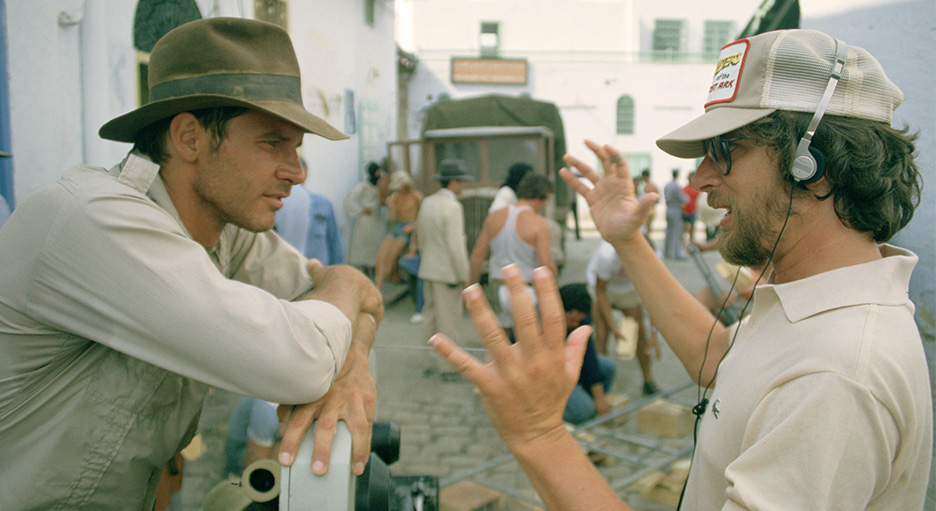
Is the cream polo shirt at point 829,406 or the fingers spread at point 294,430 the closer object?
the cream polo shirt at point 829,406

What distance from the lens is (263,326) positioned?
1295mm

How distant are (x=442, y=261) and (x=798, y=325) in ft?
17.2

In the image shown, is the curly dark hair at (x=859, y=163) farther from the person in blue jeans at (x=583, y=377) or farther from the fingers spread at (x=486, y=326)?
the person in blue jeans at (x=583, y=377)

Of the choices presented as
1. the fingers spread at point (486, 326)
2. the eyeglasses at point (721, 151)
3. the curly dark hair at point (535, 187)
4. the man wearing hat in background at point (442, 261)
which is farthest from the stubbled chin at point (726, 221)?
the man wearing hat in background at point (442, 261)

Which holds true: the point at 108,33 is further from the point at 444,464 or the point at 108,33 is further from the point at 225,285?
the point at 444,464

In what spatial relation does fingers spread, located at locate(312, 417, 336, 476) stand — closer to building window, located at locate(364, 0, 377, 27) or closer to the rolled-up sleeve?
the rolled-up sleeve

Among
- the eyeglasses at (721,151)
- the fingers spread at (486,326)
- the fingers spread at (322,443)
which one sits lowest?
the fingers spread at (322,443)

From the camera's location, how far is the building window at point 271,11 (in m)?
5.74

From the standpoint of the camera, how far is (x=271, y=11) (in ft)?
20.5

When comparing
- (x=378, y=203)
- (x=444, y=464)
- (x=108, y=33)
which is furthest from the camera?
(x=378, y=203)

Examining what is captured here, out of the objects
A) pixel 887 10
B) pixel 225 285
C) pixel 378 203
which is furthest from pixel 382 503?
pixel 378 203

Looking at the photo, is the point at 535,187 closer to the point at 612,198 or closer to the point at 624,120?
the point at 612,198

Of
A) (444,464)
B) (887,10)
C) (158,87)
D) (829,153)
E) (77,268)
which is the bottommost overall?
(444,464)

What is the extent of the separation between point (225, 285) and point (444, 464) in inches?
127
